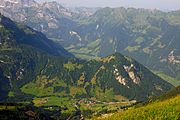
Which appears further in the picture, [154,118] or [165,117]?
[154,118]

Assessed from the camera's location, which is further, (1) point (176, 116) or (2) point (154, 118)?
(2) point (154, 118)

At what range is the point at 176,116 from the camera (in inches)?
7106

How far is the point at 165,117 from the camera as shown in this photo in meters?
183

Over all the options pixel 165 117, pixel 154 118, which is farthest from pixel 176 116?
pixel 154 118

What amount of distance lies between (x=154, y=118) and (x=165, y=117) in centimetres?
1720

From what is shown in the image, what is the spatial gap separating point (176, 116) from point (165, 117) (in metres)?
5.36

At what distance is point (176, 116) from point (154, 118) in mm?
20793

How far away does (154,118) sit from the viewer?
200 metres

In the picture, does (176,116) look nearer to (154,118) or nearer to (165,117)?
(165,117)
